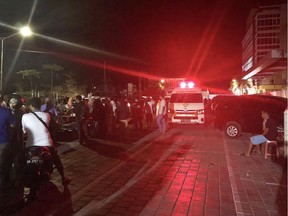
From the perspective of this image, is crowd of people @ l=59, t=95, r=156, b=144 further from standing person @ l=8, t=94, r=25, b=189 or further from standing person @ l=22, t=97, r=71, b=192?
standing person @ l=22, t=97, r=71, b=192

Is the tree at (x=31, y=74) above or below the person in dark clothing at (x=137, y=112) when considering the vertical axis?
above

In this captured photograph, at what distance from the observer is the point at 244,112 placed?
13797 mm

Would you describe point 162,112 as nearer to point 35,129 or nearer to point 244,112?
point 244,112

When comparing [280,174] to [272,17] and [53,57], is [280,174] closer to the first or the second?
[53,57]

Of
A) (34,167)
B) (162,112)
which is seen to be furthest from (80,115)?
(34,167)

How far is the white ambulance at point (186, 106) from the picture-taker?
17609 millimetres

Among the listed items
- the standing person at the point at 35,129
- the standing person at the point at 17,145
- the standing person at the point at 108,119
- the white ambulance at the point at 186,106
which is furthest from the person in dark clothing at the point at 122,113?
the standing person at the point at 35,129

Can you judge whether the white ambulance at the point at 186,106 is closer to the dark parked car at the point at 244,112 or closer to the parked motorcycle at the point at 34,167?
the dark parked car at the point at 244,112

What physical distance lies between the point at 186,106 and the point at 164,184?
36.7ft

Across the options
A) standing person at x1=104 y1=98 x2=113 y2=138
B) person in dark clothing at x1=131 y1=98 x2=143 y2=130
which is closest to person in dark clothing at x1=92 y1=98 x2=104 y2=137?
standing person at x1=104 y1=98 x2=113 y2=138

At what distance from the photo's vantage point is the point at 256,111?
13.6 m

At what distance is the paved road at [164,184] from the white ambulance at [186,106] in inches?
248

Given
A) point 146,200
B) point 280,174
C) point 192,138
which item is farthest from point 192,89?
point 146,200

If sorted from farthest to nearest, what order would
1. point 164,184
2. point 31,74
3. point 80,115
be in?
1. point 31,74
2. point 80,115
3. point 164,184
